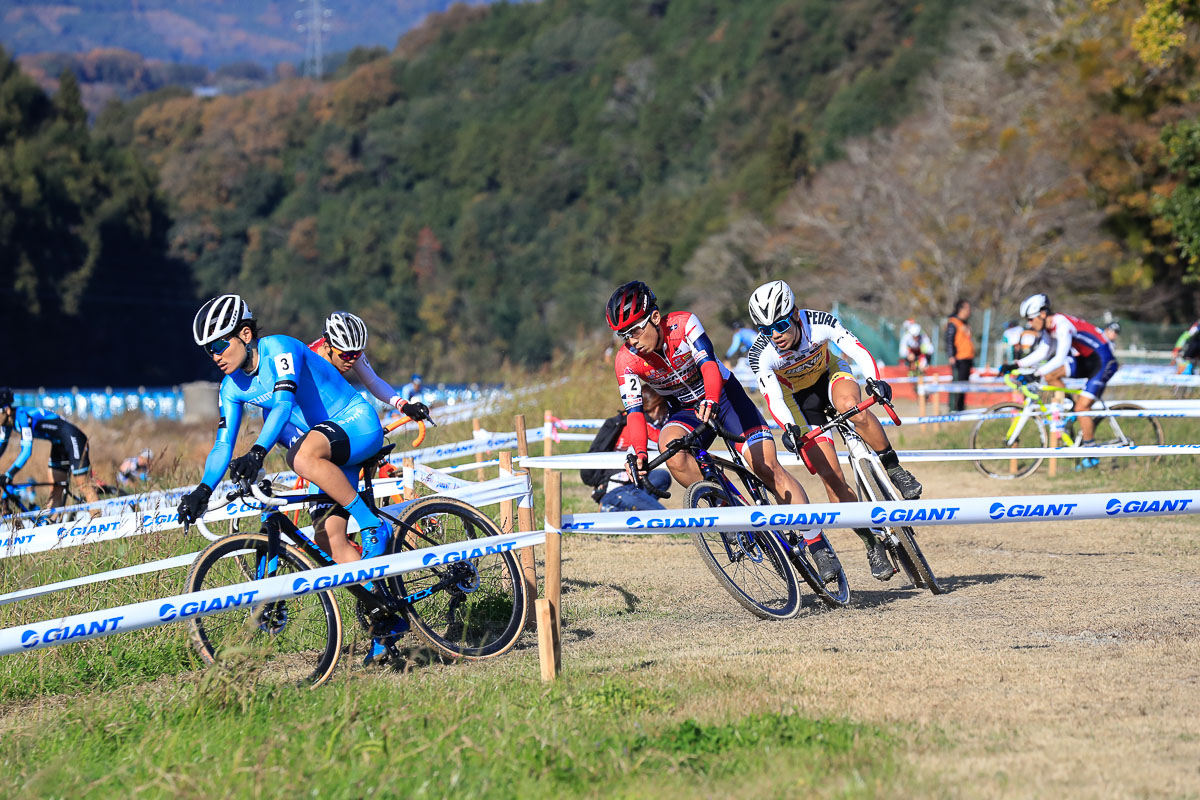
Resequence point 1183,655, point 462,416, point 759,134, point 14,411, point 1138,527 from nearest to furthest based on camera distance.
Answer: point 1183,655
point 1138,527
point 14,411
point 462,416
point 759,134

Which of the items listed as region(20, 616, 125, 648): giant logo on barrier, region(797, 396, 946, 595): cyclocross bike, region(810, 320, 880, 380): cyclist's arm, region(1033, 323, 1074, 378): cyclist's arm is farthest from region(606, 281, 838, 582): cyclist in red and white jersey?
region(1033, 323, 1074, 378): cyclist's arm

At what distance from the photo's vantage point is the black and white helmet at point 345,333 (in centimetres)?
827

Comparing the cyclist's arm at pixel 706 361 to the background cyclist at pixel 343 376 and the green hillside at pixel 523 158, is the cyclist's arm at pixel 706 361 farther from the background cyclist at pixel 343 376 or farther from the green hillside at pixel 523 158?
the green hillside at pixel 523 158

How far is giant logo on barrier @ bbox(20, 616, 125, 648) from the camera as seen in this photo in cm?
469

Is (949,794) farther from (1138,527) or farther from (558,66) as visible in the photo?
(558,66)

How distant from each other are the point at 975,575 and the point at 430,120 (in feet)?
450

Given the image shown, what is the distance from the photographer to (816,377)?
8.10m

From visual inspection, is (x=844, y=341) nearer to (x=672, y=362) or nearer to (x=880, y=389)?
(x=880, y=389)

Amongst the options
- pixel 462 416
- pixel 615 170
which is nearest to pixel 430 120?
pixel 615 170

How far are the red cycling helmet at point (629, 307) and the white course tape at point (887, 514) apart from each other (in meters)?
2.05

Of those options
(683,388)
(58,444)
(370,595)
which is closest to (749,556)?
(683,388)

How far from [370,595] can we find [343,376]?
1.56 metres

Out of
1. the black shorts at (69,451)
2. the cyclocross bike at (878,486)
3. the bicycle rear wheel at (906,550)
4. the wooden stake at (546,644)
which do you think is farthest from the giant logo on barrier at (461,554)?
the black shorts at (69,451)

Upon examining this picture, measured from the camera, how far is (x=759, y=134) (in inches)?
3506
